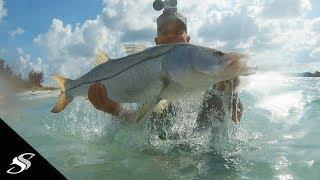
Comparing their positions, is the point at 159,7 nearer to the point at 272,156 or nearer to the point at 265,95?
the point at 272,156

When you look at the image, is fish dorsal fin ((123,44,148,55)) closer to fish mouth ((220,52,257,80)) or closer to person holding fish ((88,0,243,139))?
person holding fish ((88,0,243,139))

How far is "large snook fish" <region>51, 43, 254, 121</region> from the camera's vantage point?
4.30m

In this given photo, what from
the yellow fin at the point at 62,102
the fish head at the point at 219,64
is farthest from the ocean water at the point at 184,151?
the fish head at the point at 219,64

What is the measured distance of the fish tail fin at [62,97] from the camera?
5.66 metres

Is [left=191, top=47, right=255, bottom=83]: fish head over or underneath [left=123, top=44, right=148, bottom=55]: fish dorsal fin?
underneath

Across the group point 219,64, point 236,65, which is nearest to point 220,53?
point 219,64

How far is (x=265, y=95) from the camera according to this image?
16.9 meters

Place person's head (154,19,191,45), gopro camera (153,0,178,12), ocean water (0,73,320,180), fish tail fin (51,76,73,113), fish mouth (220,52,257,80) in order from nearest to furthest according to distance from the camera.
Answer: fish mouth (220,52,257,80) → ocean water (0,73,320,180) → fish tail fin (51,76,73,113) → person's head (154,19,191,45) → gopro camera (153,0,178,12)

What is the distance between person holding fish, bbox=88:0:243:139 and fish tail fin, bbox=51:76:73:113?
18.2 inches

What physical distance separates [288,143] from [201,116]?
149cm

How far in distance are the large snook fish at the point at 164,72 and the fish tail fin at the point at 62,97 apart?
20.7 inches

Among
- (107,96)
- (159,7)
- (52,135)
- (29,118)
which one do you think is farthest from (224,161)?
(29,118)

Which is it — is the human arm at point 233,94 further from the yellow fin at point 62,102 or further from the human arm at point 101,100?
the yellow fin at point 62,102

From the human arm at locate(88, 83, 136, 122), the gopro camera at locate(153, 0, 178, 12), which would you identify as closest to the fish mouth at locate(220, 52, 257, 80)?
the human arm at locate(88, 83, 136, 122)
